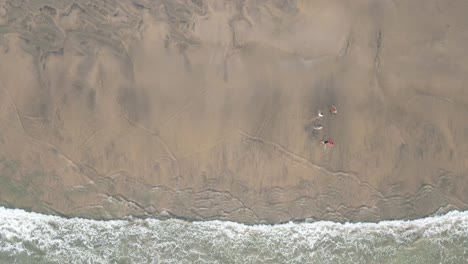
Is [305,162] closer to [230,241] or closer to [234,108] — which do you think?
[234,108]

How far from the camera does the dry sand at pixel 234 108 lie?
721cm

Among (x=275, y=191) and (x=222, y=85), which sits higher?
(x=222, y=85)

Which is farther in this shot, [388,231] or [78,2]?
[388,231]

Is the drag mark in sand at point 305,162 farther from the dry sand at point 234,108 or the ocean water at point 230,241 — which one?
the ocean water at point 230,241

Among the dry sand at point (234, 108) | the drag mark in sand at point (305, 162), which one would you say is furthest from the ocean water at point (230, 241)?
the drag mark in sand at point (305, 162)

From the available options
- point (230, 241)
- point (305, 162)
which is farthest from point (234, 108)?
point (230, 241)

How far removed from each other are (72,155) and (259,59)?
130 inches

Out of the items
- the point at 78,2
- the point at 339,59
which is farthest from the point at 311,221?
the point at 78,2

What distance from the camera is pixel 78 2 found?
7172 mm

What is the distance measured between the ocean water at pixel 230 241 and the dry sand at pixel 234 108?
22 cm

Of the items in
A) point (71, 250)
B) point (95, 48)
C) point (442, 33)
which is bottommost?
point (71, 250)

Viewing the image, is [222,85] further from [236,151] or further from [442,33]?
[442,33]

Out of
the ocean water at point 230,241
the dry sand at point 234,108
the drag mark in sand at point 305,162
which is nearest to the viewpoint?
the dry sand at point 234,108

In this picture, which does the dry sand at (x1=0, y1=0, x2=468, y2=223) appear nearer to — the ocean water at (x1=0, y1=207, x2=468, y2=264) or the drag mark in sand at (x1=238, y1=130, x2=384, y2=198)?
the drag mark in sand at (x1=238, y1=130, x2=384, y2=198)
